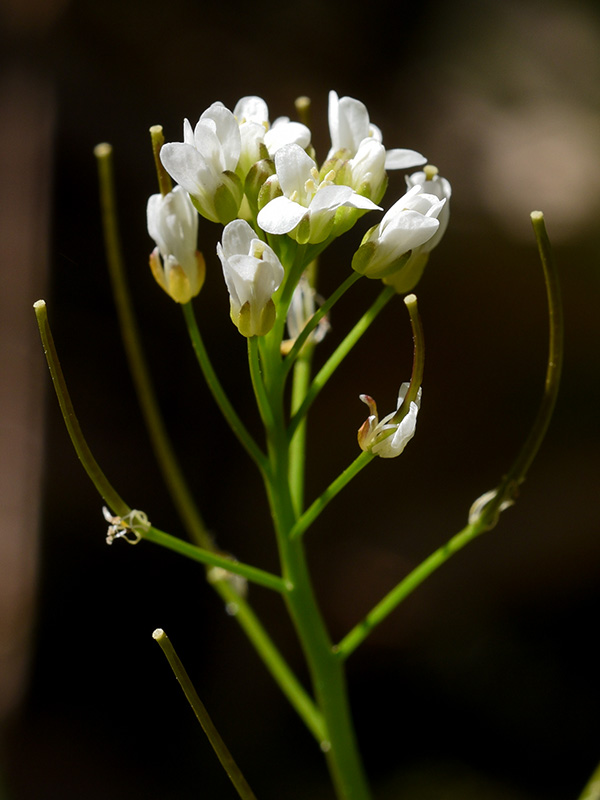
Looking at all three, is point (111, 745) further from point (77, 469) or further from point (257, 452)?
point (257, 452)

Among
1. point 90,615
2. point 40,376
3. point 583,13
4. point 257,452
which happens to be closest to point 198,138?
point 257,452

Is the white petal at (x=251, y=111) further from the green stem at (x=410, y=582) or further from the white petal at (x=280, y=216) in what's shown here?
the green stem at (x=410, y=582)

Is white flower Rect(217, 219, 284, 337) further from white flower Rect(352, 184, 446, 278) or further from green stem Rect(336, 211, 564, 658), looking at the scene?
green stem Rect(336, 211, 564, 658)

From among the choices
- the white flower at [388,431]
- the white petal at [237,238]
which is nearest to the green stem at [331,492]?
the white flower at [388,431]

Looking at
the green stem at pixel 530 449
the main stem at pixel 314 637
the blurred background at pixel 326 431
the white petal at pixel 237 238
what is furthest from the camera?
the blurred background at pixel 326 431

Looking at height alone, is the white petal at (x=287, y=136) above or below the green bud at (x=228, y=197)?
above

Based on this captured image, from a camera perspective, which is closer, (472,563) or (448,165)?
(472,563)
